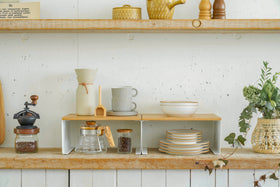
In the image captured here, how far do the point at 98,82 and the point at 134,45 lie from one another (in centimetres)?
32

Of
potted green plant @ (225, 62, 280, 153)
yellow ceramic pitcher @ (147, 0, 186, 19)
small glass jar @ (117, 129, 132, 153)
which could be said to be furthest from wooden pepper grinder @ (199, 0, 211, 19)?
small glass jar @ (117, 129, 132, 153)

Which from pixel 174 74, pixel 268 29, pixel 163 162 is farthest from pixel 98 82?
pixel 268 29

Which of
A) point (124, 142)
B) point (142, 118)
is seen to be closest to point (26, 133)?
point (124, 142)

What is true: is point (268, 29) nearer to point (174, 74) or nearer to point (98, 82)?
point (174, 74)

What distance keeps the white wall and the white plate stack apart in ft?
0.85

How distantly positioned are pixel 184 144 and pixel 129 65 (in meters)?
0.61

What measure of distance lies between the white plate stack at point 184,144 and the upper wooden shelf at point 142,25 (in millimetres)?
588

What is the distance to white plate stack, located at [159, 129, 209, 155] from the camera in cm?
215

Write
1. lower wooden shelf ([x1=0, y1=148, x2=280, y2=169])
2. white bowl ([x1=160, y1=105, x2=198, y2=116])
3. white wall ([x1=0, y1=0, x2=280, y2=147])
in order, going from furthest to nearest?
white wall ([x1=0, y1=0, x2=280, y2=147]) → white bowl ([x1=160, y1=105, x2=198, y2=116]) → lower wooden shelf ([x1=0, y1=148, x2=280, y2=169])

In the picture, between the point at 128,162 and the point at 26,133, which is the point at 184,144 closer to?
the point at 128,162

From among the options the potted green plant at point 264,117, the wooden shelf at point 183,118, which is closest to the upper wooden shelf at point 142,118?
the wooden shelf at point 183,118

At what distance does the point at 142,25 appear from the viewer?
212 centimetres

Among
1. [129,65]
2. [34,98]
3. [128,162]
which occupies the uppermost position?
[129,65]

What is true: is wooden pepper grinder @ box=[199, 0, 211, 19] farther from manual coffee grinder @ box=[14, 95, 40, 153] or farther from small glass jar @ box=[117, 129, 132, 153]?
manual coffee grinder @ box=[14, 95, 40, 153]
